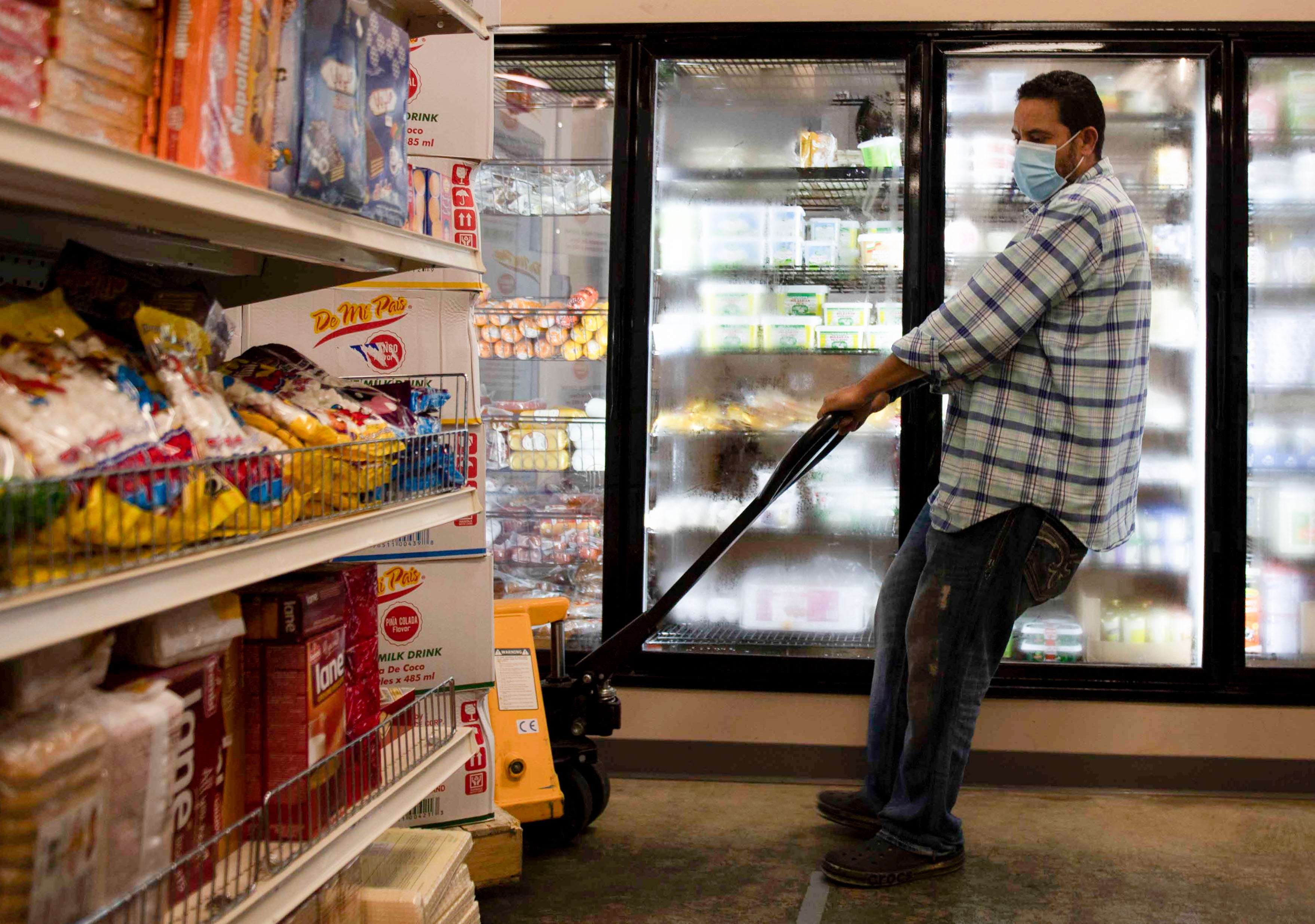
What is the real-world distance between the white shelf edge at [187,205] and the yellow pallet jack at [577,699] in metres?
1.37

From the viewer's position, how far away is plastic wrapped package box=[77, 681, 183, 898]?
40.4 inches

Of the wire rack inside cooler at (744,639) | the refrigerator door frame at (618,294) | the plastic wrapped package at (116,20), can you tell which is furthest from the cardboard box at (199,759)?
the wire rack inside cooler at (744,639)

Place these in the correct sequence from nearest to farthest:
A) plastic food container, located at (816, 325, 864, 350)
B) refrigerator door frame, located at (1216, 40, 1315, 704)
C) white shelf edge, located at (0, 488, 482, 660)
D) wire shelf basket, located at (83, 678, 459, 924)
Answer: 1. white shelf edge, located at (0, 488, 482, 660)
2. wire shelf basket, located at (83, 678, 459, 924)
3. refrigerator door frame, located at (1216, 40, 1315, 704)
4. plastic food container, located at (816, 325, 864, 350)

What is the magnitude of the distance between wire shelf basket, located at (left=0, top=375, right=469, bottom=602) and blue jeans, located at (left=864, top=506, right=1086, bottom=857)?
1.49 meters

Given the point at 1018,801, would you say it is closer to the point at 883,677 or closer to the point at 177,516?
the point at 883,677

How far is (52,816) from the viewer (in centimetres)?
95

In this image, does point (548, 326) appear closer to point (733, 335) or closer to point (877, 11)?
point (733, 335)

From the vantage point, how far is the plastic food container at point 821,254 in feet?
12.2

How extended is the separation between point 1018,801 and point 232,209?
299cm

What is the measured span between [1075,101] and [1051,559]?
1.15 m

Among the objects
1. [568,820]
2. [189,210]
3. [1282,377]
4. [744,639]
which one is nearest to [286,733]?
[189,210]

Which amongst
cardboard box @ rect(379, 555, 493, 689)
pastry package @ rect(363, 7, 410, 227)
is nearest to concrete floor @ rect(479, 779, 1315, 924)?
cardboard box @ rect(379, 555, 493, 689)

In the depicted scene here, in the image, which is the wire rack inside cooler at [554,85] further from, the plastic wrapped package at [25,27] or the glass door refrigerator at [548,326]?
the plastic wrapped package at [25,27]

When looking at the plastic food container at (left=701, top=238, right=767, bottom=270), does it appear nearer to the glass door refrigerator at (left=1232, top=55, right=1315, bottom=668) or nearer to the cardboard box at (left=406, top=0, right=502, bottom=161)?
the cardboard box at (left=406, top=0, right=502, bottom=161)
